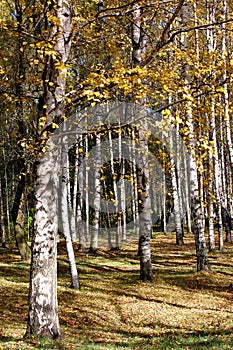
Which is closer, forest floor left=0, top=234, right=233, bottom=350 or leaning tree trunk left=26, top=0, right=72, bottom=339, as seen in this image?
leaning tree trunk left=26, top=0, right=72, bottom=339

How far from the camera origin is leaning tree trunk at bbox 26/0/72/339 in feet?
22.6

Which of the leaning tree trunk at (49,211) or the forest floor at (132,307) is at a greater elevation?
the leaning tree trunk at (49,211)

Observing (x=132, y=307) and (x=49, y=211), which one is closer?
(x=49, y=211)

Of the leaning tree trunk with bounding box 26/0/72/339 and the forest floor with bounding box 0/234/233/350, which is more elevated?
the leaning tree trunk with bounding box 26/0/72/339

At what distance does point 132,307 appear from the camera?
11.3 metres

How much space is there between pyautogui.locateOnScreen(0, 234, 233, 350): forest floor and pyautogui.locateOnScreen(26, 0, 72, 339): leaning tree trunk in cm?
44

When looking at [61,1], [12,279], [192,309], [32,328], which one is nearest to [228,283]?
[192,309]

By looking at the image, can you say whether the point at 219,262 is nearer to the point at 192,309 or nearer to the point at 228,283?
the point at 228,283

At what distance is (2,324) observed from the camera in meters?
8.52

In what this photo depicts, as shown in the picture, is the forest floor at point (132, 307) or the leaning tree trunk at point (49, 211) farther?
the forest floor at point (132, 307)

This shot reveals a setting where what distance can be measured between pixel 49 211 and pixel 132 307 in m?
5.53

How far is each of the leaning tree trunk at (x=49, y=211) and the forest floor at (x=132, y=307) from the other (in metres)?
0.44

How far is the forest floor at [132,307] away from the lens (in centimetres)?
754

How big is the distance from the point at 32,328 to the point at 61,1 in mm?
5924
